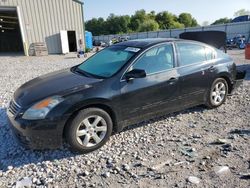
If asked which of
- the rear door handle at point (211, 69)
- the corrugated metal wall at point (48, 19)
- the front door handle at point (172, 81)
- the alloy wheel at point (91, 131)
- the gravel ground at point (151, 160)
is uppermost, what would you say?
the corrugated metal wall at point (48, 19)

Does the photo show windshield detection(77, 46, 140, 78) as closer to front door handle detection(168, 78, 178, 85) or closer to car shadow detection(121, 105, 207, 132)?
front door handle detection(168, 78, 178, 85)

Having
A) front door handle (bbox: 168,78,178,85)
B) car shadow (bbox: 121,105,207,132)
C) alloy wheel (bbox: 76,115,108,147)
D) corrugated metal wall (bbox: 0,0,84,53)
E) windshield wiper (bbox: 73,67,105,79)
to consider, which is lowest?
car shadow (bbox: 121,105,207,132)

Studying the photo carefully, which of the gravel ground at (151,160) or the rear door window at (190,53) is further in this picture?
the rear door window at (190,53)

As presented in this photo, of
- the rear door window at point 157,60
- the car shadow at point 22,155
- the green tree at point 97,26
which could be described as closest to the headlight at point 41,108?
the car shadow at point 22,155

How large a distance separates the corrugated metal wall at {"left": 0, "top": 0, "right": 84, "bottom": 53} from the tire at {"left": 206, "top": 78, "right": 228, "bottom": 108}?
672 inches

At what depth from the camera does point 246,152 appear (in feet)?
11.5

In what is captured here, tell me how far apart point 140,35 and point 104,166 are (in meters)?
35.9

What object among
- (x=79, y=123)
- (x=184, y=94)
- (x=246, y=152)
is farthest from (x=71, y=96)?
(x=246, y=152)

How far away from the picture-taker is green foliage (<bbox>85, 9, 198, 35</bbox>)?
2793 inches

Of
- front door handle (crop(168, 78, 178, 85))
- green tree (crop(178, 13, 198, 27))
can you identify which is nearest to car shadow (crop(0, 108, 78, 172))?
front door handle (crop(168, 78, 178, 85))

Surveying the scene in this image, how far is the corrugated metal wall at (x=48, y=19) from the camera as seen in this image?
60.1 ft

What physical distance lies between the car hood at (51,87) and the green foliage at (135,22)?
6614 centimetres

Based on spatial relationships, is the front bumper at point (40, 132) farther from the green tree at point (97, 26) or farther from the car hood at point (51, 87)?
the green tree at point (97, 26)

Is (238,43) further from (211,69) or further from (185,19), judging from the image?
(185,19)
